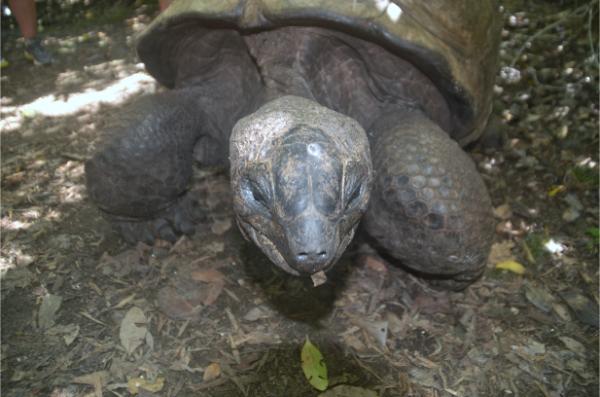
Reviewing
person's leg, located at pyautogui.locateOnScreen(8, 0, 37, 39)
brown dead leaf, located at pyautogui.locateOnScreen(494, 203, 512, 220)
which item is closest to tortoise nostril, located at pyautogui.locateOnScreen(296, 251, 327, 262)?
brown dead leaf, located at pyautogui.locateOnScreen(494, 203, 512, 220)

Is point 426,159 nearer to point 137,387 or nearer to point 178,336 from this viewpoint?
point 178,336

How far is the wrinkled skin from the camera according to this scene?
178 centimetres

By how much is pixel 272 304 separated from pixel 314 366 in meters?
0.48

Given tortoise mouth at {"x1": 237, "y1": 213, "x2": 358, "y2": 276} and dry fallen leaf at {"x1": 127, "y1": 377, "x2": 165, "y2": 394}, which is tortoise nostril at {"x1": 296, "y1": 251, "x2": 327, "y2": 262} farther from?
dry fallen leaf at {"x1": 127, "y1": 377, "x2": 165, "y2": 394}

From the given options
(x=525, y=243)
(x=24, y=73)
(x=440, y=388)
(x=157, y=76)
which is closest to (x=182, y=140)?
(x=157, y=76)

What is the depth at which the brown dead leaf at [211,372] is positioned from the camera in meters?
2.49

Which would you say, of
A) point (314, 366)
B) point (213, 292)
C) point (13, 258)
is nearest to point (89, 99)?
point (13, 258)

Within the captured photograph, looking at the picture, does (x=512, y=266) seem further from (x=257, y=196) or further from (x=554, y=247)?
(x=257, y=196)

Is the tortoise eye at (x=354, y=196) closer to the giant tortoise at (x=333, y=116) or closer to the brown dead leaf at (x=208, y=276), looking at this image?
the giant tortoise at (x=333, y=116)

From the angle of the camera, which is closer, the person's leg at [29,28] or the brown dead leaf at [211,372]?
the brown dead leaf at [211,372]

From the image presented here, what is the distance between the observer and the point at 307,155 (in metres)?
1.74

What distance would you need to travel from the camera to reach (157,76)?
Answer: 3705mm

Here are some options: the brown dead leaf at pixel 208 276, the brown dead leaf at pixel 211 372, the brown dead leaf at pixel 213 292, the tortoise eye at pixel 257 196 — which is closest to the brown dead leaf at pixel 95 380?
the brown dead leaf at pixel 211 372

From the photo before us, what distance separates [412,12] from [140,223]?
1945mm
